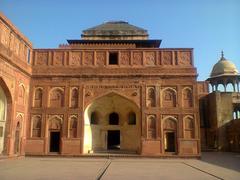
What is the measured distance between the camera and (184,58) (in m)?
19.8

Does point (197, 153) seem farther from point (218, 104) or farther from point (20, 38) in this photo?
point (20, 38)

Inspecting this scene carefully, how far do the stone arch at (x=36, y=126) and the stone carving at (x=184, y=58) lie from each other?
10.6 metres

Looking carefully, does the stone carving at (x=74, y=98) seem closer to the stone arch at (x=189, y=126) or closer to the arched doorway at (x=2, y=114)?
the arched doorway at (x=2, y=114)

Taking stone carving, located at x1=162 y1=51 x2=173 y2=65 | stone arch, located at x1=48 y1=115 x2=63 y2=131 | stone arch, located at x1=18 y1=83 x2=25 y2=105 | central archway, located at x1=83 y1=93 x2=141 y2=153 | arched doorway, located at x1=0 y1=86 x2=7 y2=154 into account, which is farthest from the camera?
central archway, located at x1=83 y1=93 x2=141 y2=153

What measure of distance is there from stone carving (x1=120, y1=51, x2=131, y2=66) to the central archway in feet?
8.65

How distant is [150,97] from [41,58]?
27.2 ft

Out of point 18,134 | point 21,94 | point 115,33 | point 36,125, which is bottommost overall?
point 18,134

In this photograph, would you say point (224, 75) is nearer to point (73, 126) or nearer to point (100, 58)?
→ point (100, 58)

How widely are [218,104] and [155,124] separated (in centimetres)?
1064

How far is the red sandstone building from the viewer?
18391 mm

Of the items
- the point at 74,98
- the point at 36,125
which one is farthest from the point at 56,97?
the point at 36,125

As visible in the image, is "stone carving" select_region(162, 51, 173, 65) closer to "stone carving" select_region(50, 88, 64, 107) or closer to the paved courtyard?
"stone carving" select_region(50, 88, 64, 107)

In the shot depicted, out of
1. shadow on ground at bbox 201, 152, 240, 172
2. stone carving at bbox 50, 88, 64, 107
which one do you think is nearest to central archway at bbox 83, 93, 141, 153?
stone carving at bbox 50, 88, 64, 107

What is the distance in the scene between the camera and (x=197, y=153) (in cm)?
1817
